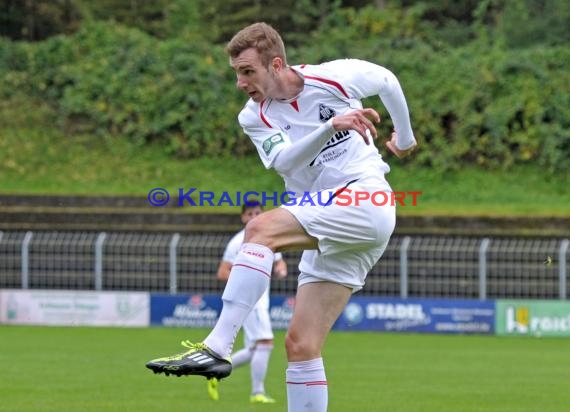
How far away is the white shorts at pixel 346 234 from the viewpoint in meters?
6.15

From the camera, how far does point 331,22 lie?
37719 mm

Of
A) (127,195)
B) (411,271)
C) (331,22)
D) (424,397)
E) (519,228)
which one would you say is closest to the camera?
(424,397)

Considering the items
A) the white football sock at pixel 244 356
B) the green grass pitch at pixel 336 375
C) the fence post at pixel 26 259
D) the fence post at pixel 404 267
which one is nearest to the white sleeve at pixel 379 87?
the green grass pitch at pixel 336 375

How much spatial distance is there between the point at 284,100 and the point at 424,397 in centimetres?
651

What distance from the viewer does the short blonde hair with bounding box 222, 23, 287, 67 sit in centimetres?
623

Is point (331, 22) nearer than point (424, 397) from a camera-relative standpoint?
No

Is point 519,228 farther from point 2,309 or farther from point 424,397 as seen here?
point 424,397

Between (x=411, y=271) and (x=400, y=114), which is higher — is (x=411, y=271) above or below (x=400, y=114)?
below

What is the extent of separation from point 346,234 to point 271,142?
63 centimetres

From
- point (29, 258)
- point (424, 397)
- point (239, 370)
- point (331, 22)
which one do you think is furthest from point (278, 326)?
point (331, 22)

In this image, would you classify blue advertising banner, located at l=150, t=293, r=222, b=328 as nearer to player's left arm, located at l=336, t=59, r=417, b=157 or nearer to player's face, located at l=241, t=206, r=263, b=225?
player's face, located at l=241, t=206, r=263, b=225

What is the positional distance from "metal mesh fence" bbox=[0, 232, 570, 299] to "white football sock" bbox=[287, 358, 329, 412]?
53.5 ft

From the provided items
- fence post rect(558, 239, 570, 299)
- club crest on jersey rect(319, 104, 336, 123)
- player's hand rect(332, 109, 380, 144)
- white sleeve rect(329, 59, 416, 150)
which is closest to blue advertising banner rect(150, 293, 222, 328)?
fence post rect(558, 239, 570, 299)

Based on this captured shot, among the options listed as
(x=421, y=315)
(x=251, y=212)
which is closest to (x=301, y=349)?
(x=251, y=212)
